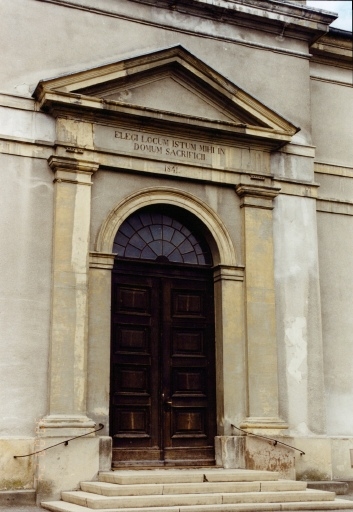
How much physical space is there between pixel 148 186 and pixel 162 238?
86 centimetres

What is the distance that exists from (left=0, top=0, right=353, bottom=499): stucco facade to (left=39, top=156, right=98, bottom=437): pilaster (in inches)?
0.8

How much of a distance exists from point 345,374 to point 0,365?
5786 millimetres

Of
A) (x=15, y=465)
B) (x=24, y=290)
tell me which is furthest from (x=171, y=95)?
(x=15, y=465)

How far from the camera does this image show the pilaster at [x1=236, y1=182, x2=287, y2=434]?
1199 centimetres

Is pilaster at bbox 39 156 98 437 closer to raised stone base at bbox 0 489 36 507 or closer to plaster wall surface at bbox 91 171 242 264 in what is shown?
plaster wall surface at bbox 91 171 242 264

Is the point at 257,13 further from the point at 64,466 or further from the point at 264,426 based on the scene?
the point at 64,466

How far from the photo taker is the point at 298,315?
12672 mm

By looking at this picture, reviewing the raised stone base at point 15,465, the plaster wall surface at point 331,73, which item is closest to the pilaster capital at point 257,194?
the plaster wall surface at point 331,73

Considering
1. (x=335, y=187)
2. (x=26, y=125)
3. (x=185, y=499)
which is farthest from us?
(x=335, y=187)

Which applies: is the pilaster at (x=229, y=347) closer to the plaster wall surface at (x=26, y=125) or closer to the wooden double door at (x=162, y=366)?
the wooden double door at (x=162, y=366)

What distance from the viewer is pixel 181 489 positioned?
31.9 feet

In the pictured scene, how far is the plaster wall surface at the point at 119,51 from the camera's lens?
1161 centimetres

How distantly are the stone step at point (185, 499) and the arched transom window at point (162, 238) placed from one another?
12.5ft

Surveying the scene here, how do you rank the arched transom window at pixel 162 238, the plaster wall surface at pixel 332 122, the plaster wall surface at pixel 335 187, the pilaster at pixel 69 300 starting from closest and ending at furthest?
the pilaster at pixel 69 300 < the arched transom window at pixel 162 238 < the plaster wall surface at pixel 335 187 < the plaster wall surface at pixel 332 122
